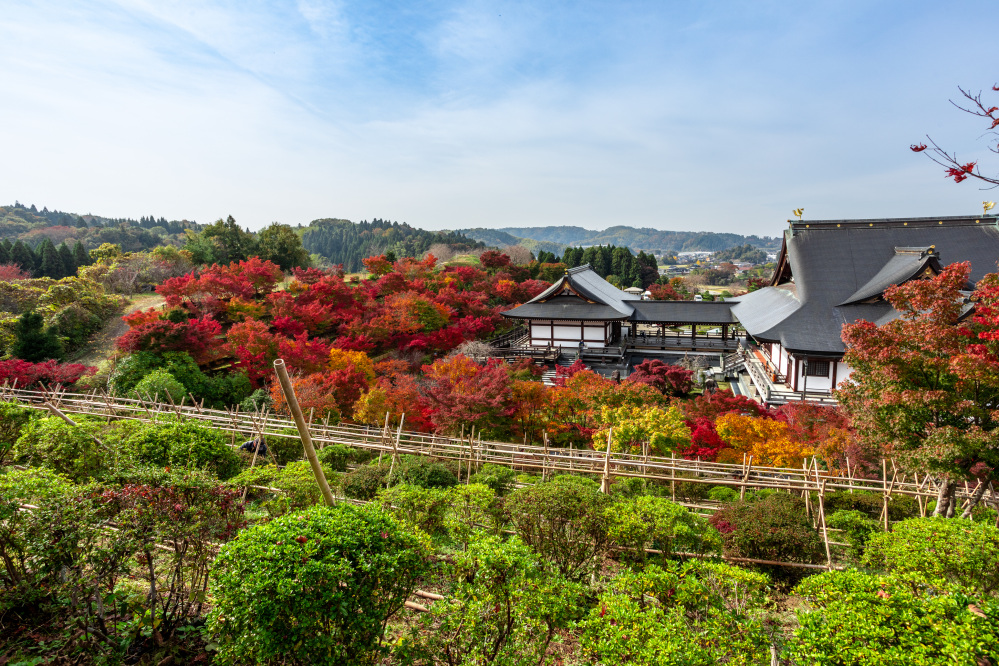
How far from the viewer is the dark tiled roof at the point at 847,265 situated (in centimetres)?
1656

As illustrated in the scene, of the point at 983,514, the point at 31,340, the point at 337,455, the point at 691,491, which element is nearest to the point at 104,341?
the point at 31,340

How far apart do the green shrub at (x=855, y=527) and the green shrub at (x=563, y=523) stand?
170 inches

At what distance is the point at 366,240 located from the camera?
10038 cm

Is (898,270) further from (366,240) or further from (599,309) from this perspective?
(366,240)

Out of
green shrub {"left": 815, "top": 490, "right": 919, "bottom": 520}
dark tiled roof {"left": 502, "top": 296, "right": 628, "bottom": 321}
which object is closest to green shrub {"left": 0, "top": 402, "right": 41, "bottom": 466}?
green shrub {"left": 815, "top": 490, "right": 919, "bottom": 520}

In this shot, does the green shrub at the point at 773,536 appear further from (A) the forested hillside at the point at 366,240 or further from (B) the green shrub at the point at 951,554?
(A) the forested hillside at the point at 366,240

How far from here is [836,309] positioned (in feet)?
56.3

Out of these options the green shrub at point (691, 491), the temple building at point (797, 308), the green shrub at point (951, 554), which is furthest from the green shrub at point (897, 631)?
the temple building at point (797, 308)

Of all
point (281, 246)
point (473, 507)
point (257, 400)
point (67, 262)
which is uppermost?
point (281, 246)

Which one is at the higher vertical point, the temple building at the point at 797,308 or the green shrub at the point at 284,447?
the temple building at the point at 797,308

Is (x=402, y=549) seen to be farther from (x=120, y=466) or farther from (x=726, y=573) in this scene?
(x=120, y=466)

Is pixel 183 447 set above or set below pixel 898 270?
below

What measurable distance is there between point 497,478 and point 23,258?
44135mm

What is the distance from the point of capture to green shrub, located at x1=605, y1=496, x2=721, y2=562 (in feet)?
17.2
